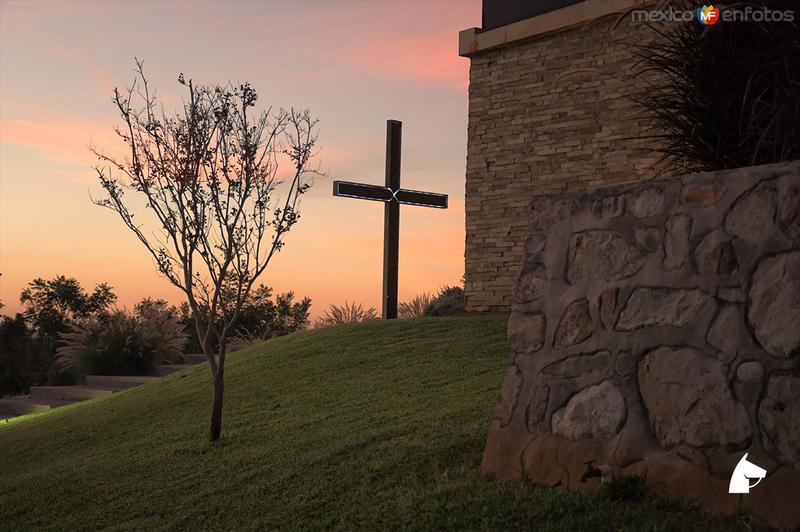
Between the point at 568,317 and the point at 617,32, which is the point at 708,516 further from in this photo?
the point at 617,32

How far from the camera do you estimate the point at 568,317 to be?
Result: 4.95m

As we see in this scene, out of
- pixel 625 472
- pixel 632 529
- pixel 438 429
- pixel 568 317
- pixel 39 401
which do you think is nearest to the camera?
pixel 632 529

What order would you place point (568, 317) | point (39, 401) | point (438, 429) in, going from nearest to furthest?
1. point (568, 317)
2. point (438, 429)
3. point (39, 401)

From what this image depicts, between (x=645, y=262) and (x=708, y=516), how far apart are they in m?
1.38

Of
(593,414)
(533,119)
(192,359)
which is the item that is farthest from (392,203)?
(593,414)

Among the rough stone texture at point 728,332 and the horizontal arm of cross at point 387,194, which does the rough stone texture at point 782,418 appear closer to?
the rough stone texture at point 728,332

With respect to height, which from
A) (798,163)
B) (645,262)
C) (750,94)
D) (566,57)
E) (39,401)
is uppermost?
(566,57)

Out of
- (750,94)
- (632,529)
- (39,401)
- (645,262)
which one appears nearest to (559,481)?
(632,529)

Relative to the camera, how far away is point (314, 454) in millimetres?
6418

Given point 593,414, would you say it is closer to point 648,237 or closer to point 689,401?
point 689,401

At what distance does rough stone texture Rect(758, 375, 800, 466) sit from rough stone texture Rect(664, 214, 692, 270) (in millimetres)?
791

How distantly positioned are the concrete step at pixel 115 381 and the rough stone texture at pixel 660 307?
43.5 ft

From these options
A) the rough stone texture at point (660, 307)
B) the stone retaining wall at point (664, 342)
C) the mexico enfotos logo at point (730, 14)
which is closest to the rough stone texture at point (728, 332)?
the stone retaining wall at point (664, 342)

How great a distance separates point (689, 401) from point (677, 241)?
859mm
